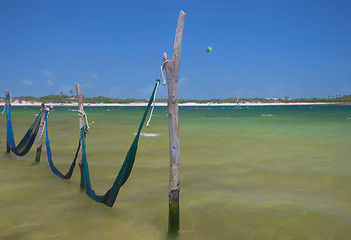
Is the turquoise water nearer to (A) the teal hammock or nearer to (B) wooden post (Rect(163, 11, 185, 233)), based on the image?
(A) the teal hammock

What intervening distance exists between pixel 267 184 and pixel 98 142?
30.7 feet

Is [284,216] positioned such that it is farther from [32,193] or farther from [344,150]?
[344,150]

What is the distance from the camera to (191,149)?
12.4m

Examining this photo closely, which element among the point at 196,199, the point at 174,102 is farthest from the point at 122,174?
the point at 196,199

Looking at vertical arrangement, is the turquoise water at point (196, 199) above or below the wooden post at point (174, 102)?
below

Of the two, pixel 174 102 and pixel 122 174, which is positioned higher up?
pixel 174 102

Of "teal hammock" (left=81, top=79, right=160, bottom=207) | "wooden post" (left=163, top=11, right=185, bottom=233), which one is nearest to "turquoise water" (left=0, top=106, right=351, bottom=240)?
"teal hammock" (left=81, top=79, right=160, bottom=207)

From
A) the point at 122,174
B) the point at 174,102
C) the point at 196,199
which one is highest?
the point at 174,102

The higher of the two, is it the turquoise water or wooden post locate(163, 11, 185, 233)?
wooden post locate(163, 11, 185, 233)

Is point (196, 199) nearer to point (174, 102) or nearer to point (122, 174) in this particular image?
point (122, 174)

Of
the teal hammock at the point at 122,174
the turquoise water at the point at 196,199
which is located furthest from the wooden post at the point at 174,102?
the turquoise water at the point at 196,199

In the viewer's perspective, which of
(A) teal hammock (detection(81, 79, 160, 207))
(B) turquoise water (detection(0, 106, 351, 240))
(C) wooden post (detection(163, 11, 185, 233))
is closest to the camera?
(C) wooden post (detection(163, 11, 185, 233))

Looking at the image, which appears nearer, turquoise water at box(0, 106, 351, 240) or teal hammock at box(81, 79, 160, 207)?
teal hammock at box(81, 79, 160, 207)

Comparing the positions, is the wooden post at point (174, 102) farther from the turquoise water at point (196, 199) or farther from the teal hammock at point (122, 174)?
the turquoise water at point (196, 199)
